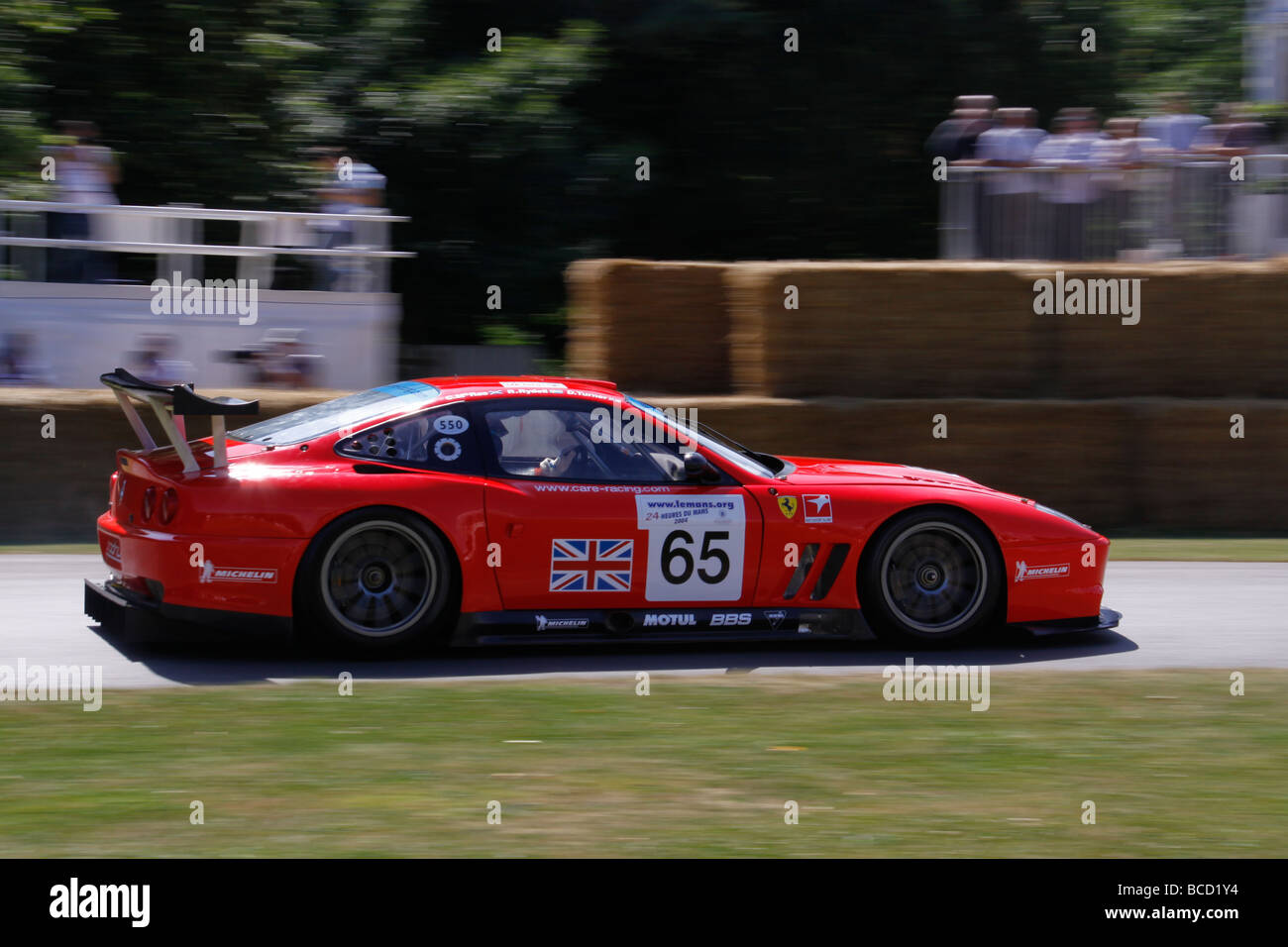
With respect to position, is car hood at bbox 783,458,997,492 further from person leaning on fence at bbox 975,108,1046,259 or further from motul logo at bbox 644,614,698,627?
person leaning on fence at bbox 975,108,1046,259

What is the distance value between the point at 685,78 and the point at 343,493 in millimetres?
13798

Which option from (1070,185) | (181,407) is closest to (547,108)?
(1070,185)

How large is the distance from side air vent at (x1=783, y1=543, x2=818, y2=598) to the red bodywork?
0.03m

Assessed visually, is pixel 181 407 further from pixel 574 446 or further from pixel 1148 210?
pixel 1148 210

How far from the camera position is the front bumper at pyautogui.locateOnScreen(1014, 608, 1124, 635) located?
754 cm

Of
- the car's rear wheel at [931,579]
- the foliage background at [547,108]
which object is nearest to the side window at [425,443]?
the car's rear wheel at [931,579]

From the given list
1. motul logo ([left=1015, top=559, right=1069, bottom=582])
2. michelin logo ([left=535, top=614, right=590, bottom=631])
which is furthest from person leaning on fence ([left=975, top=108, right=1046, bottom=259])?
michelin logo ([left=535, top=614, right=590, bottom=631])

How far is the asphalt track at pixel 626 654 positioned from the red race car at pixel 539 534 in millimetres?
142

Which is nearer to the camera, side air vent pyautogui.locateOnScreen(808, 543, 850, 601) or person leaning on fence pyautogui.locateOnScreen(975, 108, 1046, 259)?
side air vent pyautogui.locateOnScreen(808, 543, 850, 601)

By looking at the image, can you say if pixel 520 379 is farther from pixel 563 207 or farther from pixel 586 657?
pixel 563 207

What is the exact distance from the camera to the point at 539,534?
691 cm

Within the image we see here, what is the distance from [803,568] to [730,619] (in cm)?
41

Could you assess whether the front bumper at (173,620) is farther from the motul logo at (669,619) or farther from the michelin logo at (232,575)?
the motul logo at (669,619)

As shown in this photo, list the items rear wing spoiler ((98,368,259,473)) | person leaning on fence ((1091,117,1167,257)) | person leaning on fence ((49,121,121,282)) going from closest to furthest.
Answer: rear wing spoiler ((98,368,259,473)) → person leaning on fence ((49,121,121,282)) → person leaning on fence ((1091,117,1167,257))
